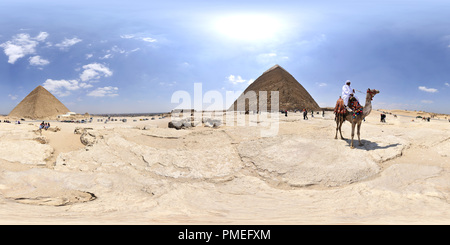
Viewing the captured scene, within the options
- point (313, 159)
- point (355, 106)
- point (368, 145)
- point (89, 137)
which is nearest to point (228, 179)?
point (313, 159)

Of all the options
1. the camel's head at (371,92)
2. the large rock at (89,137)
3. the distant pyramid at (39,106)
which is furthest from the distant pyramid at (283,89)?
the distant pyramid at (39,106)

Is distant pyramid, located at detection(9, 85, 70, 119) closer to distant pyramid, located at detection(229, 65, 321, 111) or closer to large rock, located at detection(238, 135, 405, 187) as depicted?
distant pyramid, located at detection(229, 65, 321, 111)

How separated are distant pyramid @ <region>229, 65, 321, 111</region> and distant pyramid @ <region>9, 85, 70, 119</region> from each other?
2218 inches

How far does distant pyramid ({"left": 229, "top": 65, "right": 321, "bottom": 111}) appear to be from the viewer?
50.0 meters

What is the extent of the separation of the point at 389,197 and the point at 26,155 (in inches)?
427

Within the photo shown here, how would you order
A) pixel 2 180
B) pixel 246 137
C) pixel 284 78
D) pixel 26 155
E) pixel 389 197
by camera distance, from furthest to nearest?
pixel 284 78 → pixel 246 137 → pixel 26 155 → pixel 2 180 → pixel 389 197

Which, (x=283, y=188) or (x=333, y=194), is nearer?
(x=333, y=194)

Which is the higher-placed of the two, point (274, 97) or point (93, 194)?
point (274, 97)

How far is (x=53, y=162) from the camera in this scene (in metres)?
8.03

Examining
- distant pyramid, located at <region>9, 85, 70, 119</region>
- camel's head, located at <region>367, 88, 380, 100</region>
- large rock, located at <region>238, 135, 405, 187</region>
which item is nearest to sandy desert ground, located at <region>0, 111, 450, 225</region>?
large rock, located at <region>238, 135, 405, 187</region>

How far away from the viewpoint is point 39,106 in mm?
69000

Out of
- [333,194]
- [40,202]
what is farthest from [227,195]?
[40,202]

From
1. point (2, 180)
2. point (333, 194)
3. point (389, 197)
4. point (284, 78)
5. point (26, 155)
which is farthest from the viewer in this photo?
point (284, 78)

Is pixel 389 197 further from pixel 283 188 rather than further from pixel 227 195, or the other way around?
pixel 227 195
